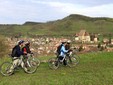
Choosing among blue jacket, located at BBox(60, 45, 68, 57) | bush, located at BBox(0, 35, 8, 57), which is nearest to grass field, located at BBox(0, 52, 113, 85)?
blue jacket, located at BBox(60, 45, 68, 57)

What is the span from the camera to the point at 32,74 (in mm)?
20797

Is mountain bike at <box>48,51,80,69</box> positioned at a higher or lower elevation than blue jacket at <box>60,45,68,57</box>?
lower

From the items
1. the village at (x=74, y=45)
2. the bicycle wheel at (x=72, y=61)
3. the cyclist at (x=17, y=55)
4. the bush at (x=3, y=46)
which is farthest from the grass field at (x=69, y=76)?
the bush at (x=3, y=46)

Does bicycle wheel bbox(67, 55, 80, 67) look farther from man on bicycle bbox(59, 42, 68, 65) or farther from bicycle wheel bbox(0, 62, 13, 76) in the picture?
Answer: bicycle wheel bbox(0, 62, 13, 76)

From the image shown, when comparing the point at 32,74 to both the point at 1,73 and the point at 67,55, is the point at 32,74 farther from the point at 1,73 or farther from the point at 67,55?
the point at 67,55

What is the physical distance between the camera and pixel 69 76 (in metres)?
19.4

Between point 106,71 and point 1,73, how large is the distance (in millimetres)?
6467

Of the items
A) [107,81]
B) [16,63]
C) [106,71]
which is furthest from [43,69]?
[107,81]

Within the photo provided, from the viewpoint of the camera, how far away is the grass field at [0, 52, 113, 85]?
58.1ft

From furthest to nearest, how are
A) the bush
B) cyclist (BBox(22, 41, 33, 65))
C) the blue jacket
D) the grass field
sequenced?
the bush → the blue jacket → cyclist (BBox(22, 41, 33, 65)) → the grass field

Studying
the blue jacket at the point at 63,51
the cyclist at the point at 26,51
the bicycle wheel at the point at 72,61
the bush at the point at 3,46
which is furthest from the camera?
the bush at the point at 3,46

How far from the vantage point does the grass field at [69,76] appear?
58.1 ft

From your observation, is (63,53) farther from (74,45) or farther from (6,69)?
(74,45)

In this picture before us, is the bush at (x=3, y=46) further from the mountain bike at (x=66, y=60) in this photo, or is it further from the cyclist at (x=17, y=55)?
the cyclist at (x=17, y=55)
